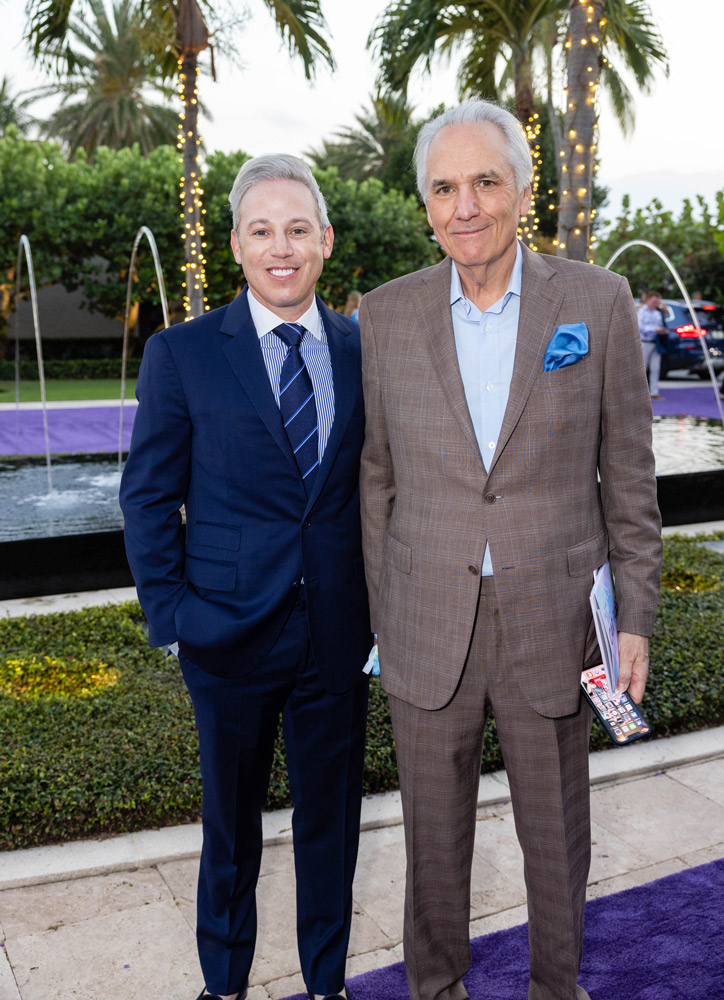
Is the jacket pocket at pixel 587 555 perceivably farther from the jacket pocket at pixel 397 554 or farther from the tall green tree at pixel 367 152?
the tall green tree at pixel 367 152

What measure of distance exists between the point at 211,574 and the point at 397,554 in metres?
0.46

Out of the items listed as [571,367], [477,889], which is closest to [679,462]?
[477,889]

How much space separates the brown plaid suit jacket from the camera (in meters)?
2.13

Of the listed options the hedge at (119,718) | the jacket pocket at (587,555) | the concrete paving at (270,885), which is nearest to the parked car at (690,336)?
the hedge at (119,718)

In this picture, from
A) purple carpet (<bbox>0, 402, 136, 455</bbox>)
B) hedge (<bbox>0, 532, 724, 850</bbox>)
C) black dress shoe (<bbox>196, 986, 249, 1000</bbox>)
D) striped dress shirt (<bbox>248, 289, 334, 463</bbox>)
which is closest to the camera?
striped dress shirt (<bbox>248, 289, 334, 463</bbox>)

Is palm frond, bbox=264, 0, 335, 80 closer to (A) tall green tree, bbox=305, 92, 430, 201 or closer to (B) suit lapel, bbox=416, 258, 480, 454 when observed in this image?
(B) suit lapel, bbox=416, 258, 480, 454

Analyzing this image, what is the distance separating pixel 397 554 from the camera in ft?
7.51

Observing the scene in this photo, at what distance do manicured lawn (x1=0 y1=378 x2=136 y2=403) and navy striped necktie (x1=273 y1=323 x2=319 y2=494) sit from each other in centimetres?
1655

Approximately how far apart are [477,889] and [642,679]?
3.93 feet

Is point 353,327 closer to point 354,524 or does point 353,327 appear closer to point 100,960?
point 354,524

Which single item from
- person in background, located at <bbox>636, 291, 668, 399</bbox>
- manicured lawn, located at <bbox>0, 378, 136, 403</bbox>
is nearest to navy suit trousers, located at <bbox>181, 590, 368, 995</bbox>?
person in background, located at <bbox>636, 291, 668, 399</bbox>

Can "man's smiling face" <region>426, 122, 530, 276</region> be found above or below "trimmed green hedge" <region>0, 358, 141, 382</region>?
above

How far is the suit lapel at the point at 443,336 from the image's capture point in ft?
7.00

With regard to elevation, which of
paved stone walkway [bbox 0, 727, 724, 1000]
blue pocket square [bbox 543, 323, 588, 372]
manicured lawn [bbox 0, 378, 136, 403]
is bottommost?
paved stone walkway [bbox 0, 727, 724, 1000]
